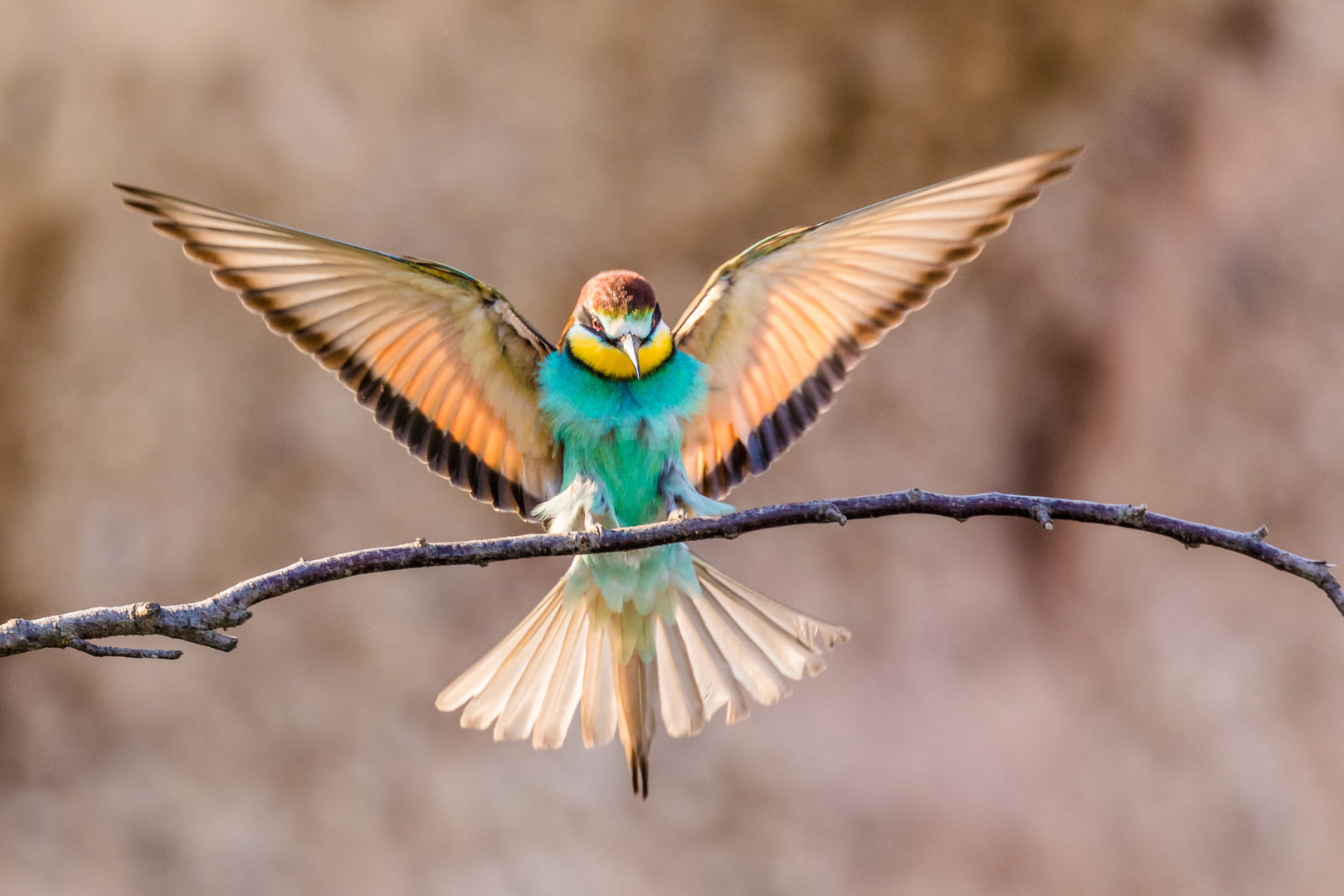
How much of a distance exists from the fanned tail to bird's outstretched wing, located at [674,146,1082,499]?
0.57 feet

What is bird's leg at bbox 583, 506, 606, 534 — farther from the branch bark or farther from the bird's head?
the branch bark

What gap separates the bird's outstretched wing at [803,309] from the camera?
130 centimetres

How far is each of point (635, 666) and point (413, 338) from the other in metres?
0.49

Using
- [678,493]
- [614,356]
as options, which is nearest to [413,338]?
[614,356]

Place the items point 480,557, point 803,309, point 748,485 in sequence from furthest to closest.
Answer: point 748,485 → point 803,309 → point 480,557

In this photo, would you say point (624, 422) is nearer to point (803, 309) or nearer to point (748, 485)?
point (803, 309)

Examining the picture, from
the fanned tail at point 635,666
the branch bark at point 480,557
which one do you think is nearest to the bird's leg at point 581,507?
the fanned tail at point 635,666

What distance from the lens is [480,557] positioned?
86 cm

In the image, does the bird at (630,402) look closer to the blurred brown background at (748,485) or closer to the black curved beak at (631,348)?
the black curved beak at (631,348)

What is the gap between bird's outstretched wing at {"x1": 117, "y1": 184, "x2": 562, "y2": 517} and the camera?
3.98ft

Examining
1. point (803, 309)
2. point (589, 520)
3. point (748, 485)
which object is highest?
point (748, 485)

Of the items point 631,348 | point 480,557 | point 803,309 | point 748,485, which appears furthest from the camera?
point 748,485

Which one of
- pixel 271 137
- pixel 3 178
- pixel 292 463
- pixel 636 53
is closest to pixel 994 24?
pixel 636 53

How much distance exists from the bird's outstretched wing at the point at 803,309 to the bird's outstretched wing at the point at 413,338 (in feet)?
0.69
